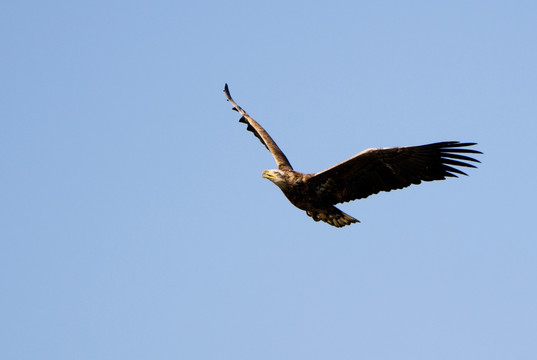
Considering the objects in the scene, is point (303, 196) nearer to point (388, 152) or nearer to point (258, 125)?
point (388, 152)

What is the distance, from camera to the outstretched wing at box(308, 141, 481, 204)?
13.6 m

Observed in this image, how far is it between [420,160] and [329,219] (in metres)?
1.79

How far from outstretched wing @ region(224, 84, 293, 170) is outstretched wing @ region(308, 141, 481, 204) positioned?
981 mm

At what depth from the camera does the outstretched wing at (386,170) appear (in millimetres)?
13562

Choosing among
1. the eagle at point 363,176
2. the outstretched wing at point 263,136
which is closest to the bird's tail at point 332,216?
the eagle at point 363,176

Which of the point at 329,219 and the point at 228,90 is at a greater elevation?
the point at 228,90

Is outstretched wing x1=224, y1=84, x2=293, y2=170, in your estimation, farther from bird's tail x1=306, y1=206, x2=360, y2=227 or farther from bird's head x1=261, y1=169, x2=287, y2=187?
bird's tail x1=306, y1=206, x2=360, y2=227

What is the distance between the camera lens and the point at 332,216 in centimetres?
1462

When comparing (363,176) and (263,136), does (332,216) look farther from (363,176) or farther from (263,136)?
(263,136)

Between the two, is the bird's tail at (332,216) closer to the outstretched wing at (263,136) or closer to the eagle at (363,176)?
the eagle at (363,176)

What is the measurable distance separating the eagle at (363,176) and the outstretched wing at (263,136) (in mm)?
420

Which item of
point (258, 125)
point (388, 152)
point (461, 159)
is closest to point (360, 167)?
point (388, 152)

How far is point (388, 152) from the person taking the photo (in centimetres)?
1361

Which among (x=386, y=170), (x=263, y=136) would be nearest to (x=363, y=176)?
(x=386, y=170)
